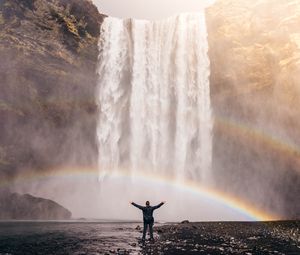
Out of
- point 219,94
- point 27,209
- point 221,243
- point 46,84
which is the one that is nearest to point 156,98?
point 219,94

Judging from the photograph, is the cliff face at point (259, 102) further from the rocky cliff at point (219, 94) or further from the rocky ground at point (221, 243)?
the rocky ground at point (221, 243)

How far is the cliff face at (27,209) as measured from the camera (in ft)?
139

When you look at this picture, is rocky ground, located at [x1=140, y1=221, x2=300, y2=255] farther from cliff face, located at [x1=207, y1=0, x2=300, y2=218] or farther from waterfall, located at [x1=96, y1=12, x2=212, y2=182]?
waterfall, located at [x1=96, y1=12, x2=212, y2=182]

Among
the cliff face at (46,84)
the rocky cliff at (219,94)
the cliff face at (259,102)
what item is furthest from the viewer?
the cliff face at (46,84)

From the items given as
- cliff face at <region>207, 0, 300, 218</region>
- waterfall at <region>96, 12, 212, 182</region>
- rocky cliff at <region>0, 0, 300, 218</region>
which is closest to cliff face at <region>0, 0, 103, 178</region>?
rocky cliff at <region>0, 0, 300, 218</region>

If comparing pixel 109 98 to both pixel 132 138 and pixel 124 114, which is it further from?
pixel 132 138

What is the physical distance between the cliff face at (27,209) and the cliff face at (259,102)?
22.5m

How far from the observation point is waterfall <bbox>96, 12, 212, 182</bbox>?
5375 cm

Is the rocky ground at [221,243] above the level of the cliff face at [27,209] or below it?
below

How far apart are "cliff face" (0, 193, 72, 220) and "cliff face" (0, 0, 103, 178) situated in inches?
271

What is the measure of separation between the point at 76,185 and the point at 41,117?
36.6 ft

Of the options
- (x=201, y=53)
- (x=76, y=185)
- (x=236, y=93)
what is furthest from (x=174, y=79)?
(x=76, y=185)

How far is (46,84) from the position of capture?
53.7m

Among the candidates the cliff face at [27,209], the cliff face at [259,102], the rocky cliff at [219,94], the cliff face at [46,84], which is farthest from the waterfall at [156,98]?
the cliff face at [27,209]
